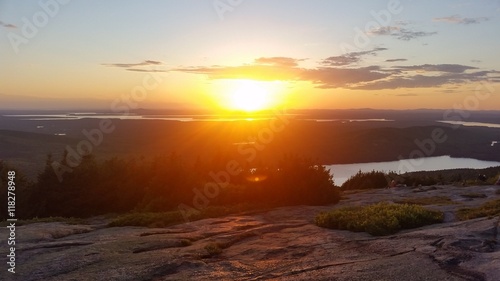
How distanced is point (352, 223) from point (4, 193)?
20.3 m

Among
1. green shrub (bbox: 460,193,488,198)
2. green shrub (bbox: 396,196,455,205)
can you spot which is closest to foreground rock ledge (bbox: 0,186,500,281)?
green shrub (bbox: 396,196,455,205)

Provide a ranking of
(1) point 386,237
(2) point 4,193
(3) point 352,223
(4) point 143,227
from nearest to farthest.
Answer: (1) point 386,237, (3) point 352,223, (4) point 143,227, (2) point 4,193

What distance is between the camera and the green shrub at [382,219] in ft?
43.5

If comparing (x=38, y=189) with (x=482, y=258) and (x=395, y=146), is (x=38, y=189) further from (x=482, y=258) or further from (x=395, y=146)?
(x=395, y=146)

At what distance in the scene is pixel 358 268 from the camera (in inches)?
384

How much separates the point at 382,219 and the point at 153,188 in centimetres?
1506

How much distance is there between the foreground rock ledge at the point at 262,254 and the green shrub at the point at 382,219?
0.38 meters

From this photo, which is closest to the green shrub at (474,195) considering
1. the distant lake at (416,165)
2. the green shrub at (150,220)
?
the green shrub at (150,220)

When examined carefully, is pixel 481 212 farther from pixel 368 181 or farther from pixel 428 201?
pixel 368 181

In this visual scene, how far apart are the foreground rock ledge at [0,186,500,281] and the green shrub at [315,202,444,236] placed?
38cm

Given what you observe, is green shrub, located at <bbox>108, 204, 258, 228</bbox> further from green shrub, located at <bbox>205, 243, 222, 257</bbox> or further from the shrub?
the shrub

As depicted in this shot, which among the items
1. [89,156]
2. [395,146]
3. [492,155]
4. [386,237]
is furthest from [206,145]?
[386,237]

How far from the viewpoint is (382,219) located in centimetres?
1352

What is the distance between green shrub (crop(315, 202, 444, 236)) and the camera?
13.2 m
